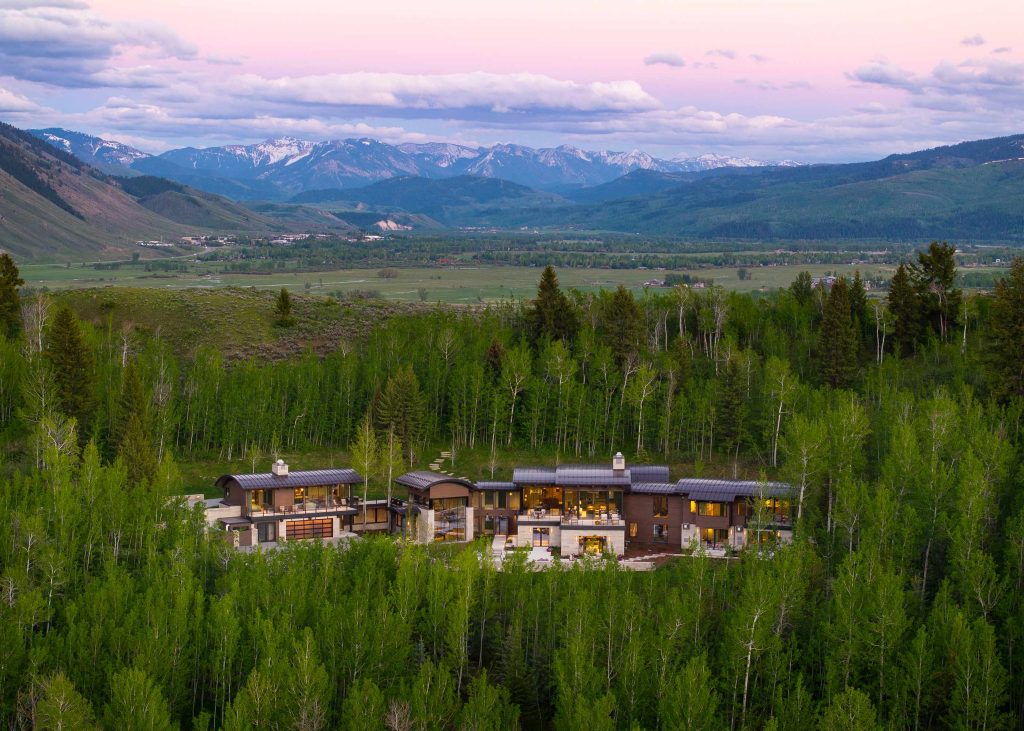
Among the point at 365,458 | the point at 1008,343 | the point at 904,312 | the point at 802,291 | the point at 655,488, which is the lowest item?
A: the point at 655,488

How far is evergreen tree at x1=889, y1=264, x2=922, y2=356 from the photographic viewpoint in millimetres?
99000

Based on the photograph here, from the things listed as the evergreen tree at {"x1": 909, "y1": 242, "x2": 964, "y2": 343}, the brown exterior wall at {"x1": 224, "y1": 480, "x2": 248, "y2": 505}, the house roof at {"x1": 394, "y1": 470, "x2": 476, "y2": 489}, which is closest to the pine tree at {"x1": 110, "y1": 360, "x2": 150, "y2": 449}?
the brown exterior wall at {"x1": 224, "y1": 480, "x2": 248, "y2": 505}

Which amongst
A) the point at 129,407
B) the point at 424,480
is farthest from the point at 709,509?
the point at 129,407

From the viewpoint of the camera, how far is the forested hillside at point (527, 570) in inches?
A: 1901

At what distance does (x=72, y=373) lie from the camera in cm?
8456

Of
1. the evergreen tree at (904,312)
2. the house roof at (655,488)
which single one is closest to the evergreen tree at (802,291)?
the evergreen tree at (904,312)

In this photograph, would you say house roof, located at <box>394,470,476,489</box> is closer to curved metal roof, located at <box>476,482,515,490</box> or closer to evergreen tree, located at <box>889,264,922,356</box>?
curved metal roof, located at <box>476,482,515,490</box>

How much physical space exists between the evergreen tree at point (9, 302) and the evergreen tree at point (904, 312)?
86.3m

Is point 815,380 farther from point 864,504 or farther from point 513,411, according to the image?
point 864,504

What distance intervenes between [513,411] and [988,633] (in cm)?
5219

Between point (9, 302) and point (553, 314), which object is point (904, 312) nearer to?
point (553, 314)

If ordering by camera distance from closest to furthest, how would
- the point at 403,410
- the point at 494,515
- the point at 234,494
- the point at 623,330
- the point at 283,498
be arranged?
1. the point at 234,494
2. the point at 283,498
3. the point at 494,515
4. the point at 403,410
5. the point at 623,330

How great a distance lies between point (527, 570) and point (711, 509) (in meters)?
19.8

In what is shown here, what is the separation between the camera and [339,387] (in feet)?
310
